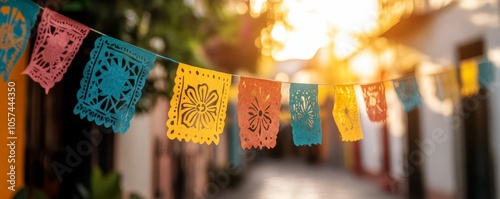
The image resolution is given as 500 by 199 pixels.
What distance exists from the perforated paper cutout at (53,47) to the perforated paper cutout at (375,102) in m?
1.61

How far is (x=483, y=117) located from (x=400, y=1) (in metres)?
3.65

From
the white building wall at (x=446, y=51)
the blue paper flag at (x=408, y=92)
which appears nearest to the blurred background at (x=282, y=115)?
the white building wall at (x=446, y=51)

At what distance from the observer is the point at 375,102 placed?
320 cm

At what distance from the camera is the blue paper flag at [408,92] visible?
351 cm

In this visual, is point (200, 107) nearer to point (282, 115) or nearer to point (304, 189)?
point (282, 115)

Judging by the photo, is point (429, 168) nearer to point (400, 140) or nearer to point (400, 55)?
point (400, 140)

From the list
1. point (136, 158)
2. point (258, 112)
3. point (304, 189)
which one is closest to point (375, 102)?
point (258, 112)

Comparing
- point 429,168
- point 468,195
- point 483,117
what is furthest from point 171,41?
point 429,168

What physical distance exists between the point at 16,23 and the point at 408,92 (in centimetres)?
235

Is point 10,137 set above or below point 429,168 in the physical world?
above

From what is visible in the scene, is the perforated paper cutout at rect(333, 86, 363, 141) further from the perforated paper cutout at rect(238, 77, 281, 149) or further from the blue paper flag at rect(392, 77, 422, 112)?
the blue paper flag at rect(392, 77, 422, 112)

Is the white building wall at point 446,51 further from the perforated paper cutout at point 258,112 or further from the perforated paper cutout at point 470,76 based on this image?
the perforated paper cutout at point 258,112

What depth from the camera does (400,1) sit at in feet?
32.9

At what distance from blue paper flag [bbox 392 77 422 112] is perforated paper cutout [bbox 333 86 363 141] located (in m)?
0.58
